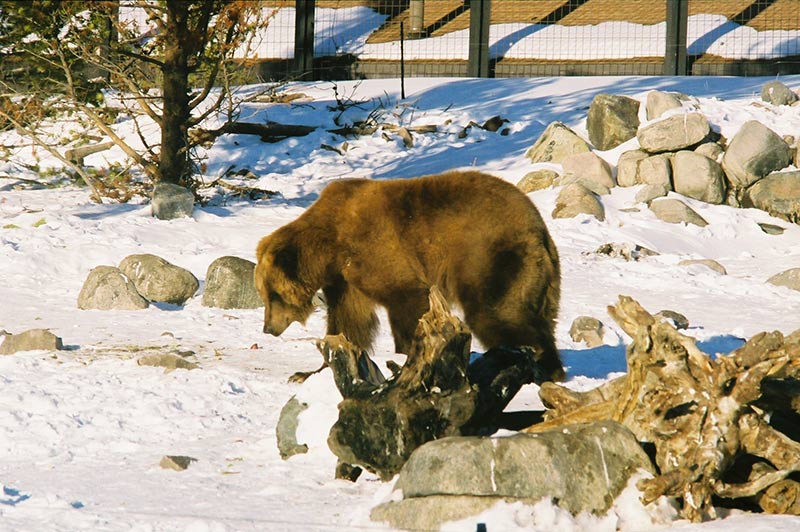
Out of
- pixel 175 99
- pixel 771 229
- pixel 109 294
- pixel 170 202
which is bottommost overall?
pixel 771 229

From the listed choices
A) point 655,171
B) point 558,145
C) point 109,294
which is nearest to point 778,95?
point 655,171

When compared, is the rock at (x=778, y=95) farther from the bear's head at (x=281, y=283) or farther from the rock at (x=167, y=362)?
the rock at (x=167, y=362)

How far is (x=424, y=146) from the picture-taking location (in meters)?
16.2

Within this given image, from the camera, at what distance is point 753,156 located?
14.2 metres

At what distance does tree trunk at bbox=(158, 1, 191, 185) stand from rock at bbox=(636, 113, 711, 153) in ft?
20.6

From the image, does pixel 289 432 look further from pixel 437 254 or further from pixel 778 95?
pixel 778 95

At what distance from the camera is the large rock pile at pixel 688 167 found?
45.6ft

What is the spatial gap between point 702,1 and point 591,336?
16.6 meters

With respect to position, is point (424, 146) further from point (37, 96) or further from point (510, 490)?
point (510, 490)

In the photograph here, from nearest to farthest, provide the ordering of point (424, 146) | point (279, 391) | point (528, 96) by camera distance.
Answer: point (279, 391) → point (424, 146) → point (528, 96)

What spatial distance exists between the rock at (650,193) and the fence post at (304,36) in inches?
315

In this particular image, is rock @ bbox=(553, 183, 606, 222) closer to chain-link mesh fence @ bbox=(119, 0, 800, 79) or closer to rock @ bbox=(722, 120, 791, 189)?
rock @ bbox=(722, 120, 791, 189)

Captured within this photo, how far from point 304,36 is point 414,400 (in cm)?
1590

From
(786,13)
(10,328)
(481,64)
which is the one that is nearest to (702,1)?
(786,13)
